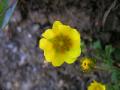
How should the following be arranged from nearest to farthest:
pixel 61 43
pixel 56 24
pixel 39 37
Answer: pixel 56 24
pixel 61 43
pixel 39 37

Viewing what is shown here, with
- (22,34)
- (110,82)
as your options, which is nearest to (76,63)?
(110,82)

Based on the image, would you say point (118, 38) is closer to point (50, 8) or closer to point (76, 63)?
point (76, 63)

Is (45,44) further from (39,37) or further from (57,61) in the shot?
(39,37)

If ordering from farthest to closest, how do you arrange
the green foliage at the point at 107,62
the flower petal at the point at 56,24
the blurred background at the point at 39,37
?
the blurred background at the point at 39,37, the green foliage at the point at 107,62, the flower petal at the point at 56,24

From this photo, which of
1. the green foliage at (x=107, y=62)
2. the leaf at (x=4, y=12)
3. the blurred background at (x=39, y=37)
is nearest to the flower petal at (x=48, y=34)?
the leaf at (x=4, y=12)

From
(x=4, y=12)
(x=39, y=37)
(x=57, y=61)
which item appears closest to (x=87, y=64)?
(x=57, y=61)

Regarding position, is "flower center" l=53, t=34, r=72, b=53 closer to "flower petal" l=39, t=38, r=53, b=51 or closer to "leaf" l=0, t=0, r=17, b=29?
"flower petal" l=39, t=38, r=53, b=51

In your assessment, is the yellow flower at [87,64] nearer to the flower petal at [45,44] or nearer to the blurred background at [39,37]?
the flower petal at [45,44]
